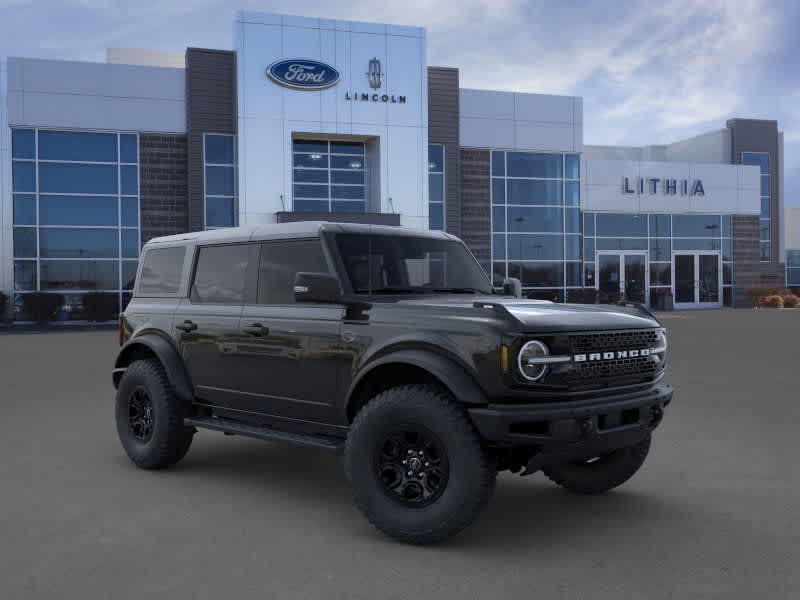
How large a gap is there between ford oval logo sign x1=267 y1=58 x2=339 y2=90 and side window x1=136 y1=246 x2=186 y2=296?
2263 cm

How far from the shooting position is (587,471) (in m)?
5.79

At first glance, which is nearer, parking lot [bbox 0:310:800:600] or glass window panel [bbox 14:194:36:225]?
parking lot [bbox 0:310:800:600]

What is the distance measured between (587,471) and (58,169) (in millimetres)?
26811

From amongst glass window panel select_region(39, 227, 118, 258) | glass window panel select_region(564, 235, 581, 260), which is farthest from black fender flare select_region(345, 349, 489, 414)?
glass window panel select_region(564, 235, 581, 260)

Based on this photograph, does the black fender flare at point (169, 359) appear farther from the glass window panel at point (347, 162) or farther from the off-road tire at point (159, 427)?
the glass window panel at point (347, 162)

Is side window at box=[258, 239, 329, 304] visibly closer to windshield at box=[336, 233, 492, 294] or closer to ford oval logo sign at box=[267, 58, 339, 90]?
windshield at box=[336, 233, 492, 294]

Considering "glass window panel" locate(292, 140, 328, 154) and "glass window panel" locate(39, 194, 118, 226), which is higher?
"glass window panel" locate(292, 140, 328, 154)

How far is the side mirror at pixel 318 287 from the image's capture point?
505 cm

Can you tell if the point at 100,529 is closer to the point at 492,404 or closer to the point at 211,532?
the point at 211,532

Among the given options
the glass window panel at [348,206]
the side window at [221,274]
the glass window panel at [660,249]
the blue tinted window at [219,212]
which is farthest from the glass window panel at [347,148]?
the side window at [221,274]

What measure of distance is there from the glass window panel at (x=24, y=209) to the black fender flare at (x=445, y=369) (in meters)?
26.6

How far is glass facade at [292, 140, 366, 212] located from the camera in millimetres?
29766

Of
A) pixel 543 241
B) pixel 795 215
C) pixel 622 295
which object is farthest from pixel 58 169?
pixel 795 215

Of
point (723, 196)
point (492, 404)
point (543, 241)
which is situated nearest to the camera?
point (492, 404)
